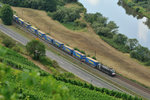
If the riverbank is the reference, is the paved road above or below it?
below

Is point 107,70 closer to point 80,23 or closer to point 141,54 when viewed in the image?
point 141,54

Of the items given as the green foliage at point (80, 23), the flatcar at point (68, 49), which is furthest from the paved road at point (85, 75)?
the green foliage at point (80, 23)

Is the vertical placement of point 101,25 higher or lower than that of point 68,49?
higher

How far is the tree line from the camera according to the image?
5791 cm

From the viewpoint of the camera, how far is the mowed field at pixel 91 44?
51.0 metres

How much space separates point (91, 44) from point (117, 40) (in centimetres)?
988

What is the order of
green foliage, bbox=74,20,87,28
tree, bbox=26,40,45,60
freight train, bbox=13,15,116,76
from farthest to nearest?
1. green foliage, bbox=74,20,87,28
2. freight train, bbox=13,15,116,76
3. tree, bbox=26,40,45,60

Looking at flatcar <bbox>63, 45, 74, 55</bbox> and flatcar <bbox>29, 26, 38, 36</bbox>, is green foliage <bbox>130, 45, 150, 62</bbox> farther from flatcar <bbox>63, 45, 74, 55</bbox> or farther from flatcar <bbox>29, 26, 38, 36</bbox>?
flatcar <bbox>29, 26, 38, 36</bbox>

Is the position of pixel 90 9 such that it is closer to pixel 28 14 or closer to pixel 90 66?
pixel 28 14

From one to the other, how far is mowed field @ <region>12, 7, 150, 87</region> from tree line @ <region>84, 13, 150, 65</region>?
7.61ft

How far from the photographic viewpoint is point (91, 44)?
64.8 meters

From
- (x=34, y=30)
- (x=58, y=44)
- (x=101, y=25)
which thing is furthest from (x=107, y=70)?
(x=101, y=25)

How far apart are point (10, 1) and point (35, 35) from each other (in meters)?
38.8

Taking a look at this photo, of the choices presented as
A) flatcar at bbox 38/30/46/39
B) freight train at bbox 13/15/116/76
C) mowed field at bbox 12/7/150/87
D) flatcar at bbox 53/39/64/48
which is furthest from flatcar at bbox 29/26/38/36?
flatcar at bbox 53/39/64/48
